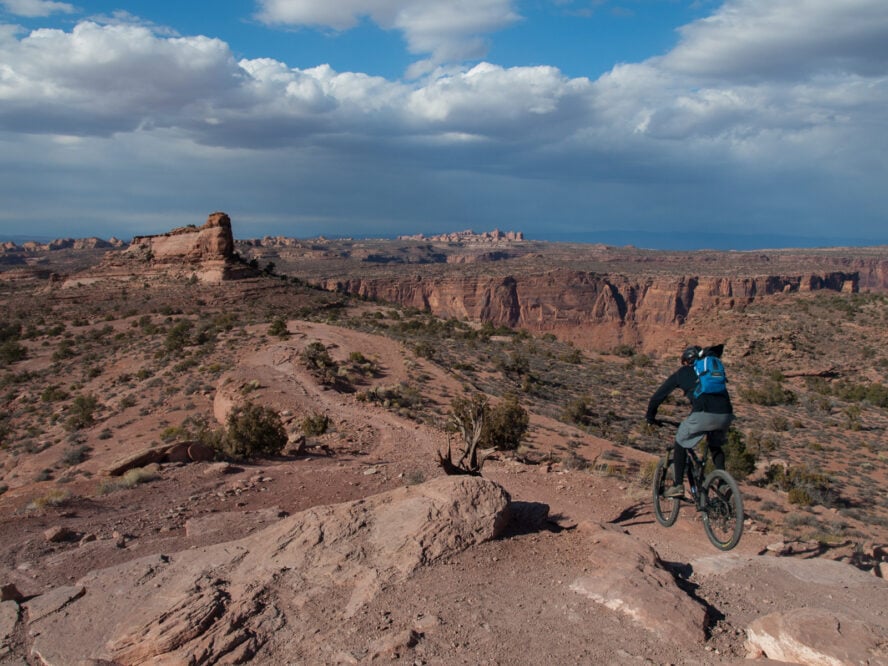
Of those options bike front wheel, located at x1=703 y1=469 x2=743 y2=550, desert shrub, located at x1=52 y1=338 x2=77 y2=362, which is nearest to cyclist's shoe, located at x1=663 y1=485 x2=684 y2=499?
bike front wheel, located at x1=703 y1=469 x2=743 y2=550

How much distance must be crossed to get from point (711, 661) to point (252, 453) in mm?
9718

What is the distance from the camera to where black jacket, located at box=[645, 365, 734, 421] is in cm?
606

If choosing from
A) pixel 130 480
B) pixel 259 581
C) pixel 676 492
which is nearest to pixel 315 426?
pixel 130 480

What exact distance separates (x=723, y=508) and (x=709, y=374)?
1.48 metres

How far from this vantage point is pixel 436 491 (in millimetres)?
6289

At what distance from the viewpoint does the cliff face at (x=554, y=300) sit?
74375mm

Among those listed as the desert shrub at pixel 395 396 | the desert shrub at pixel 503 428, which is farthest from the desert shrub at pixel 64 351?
the desert shrub at pixel 503 428

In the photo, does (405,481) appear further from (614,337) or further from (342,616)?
(614,337)

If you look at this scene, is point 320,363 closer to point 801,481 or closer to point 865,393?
point 801,481

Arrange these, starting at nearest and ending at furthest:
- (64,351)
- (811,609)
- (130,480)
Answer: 1. (811,609)
2. (130,480)
3. (64,351)

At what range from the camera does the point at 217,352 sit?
2494 cm

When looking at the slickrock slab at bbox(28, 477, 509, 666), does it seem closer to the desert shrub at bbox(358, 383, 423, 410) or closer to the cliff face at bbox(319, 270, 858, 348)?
the desert shrub at bbox(358, 383, 423, 410)

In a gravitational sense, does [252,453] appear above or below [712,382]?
below

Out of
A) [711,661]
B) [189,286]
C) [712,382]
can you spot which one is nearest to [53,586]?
[711,661]
